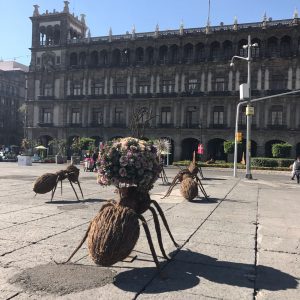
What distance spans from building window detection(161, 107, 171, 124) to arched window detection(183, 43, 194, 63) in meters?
7.31

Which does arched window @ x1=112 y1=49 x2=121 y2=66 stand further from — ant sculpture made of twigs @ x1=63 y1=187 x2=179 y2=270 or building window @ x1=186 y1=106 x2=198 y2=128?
ant sculpture made of twigs @ x1=63 y1=187 x2=179 y2=270

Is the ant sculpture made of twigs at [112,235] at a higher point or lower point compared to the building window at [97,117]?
lower

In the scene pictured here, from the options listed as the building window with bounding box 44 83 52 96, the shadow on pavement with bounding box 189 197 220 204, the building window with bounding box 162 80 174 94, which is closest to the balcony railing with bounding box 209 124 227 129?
the building window with bounding box 162 80 174 94

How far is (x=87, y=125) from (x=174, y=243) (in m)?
55.9

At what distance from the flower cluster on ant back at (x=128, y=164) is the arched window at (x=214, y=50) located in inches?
2045

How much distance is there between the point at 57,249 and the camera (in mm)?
6453

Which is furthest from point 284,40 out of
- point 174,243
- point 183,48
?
point 174,243

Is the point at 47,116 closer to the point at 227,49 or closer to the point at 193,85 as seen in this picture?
the point at 193,85

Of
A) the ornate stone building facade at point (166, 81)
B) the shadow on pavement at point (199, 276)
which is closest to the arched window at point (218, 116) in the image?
the ornate stone building facade at point (166, 81)

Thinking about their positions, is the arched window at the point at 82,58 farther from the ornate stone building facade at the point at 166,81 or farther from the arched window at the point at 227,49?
the arched window at the point at 227,49

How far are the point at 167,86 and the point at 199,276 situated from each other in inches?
2105

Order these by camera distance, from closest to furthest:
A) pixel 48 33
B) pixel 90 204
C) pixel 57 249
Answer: pixel 57 249 < pixel 90 204 < pixel 48 33

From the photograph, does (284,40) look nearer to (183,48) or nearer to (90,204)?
(183,48)

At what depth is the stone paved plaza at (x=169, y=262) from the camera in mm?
4758
